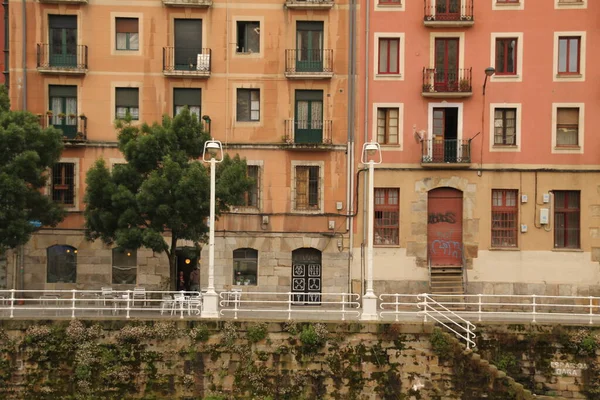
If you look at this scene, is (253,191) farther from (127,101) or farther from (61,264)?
(61,264)

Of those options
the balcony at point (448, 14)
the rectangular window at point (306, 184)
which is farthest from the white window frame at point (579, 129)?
the rectangular window at point (306, 184)

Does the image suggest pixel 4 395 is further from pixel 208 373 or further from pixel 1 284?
pixel 1 284

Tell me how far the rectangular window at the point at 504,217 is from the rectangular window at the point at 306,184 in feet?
24.6

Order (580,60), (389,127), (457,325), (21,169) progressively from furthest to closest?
(389,127) → (580,60) → (21,169) → (457,325)

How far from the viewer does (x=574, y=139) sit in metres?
31.3

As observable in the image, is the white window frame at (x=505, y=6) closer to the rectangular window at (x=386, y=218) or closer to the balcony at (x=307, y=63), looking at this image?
the balcony at (x=307, y=63)

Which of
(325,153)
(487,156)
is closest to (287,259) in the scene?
(325,153)

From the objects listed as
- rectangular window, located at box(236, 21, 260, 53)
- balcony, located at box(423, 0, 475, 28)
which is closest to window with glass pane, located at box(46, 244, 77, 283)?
rectangular window, located at box(236, 21, 260, 53)

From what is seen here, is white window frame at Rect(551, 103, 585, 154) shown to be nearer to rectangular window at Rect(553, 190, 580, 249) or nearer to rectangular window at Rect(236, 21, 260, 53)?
rectangular window at Rect(553, 190, 580, 249)

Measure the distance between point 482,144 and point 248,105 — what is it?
10.0m

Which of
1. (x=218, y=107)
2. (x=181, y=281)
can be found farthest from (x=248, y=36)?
(x=181, y=281)

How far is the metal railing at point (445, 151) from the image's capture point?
31062mm

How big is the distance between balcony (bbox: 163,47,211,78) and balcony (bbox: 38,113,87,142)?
411 centimetres

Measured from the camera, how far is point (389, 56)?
3175 centimetres
